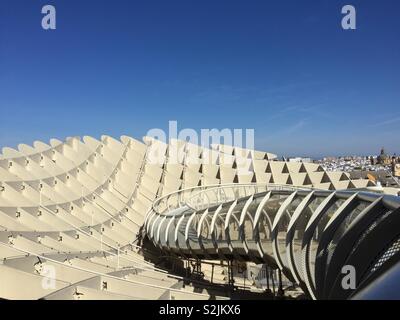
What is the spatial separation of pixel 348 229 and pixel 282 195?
5058 mm

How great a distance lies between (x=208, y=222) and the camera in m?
18.3

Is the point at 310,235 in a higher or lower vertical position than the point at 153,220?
lower

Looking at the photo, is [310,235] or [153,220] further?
[153,220]

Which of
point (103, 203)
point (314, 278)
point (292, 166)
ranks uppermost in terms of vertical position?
point (292, 166)

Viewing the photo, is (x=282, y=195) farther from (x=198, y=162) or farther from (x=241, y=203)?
(x=198, y=162)

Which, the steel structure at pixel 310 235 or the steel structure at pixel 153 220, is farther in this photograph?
the steel structure at pixel 153 220

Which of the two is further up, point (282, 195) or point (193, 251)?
point (282, 195)

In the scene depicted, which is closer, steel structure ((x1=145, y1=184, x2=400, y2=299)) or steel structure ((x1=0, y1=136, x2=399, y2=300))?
steel structure ((x1=145, y1=184, x2=400, y2=299))
